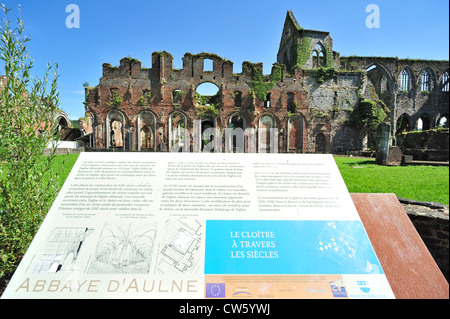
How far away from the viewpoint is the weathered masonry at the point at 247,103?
2098 centimetres

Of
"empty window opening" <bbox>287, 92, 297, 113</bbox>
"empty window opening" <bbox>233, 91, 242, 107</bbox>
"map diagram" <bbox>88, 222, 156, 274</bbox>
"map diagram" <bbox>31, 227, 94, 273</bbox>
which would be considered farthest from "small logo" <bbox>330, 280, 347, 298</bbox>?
"empty window opening" <bbox>287, 92, 297, 113</bbox>

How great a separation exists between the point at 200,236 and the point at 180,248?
0.22 metres

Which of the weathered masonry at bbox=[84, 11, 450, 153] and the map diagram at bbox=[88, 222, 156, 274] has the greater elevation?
the weathered masonry at bbox=[84, 11, 450, 153]

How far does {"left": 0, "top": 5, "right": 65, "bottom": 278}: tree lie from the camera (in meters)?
3.16

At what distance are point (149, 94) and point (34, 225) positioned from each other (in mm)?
19457

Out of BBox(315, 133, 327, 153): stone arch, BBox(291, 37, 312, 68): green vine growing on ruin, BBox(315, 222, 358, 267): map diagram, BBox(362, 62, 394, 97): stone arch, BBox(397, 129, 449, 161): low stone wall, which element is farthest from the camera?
BBox(362, 62, 394, 97): stone arch

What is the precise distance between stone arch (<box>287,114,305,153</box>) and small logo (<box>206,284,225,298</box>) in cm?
2097

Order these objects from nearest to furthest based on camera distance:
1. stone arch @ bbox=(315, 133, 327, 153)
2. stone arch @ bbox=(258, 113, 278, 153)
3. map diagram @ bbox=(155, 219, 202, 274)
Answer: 1. map diagram @ bbox=(155, 219, 202, 274)
2. stone arch @ bbox=(258, 113, 278, 153)
3. stone arch @ bbox=(315, 133, 327, 153)

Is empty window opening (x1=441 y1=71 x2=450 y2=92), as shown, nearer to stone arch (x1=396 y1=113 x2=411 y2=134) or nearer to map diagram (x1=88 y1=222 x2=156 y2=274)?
stone arch (x1=396 y1=113 x2=411 y2=134)

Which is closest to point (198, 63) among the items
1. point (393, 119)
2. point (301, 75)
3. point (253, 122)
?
point (253, 122)

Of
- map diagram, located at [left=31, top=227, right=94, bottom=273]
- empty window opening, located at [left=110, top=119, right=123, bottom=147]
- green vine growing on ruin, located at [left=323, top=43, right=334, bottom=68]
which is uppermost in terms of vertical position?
green vine growing on ruin, located at [left=323, top=43, right=334, bottom=68]

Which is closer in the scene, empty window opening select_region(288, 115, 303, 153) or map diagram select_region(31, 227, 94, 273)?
map diagram select_region(31, 227, 94, 273)

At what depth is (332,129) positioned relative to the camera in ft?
74.2

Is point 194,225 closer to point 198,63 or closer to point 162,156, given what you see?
point 162,156
